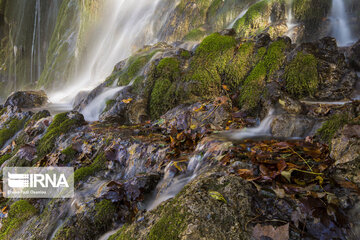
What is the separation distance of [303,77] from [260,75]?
756 millimetres

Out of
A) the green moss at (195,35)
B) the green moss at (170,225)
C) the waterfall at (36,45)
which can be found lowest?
the green moss at (170,225)

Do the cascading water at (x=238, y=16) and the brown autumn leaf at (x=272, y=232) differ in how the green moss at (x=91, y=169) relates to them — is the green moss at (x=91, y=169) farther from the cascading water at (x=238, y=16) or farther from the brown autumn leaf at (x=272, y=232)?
the cascading water at (x=238, y=16)

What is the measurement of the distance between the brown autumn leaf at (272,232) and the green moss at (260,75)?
117 inches

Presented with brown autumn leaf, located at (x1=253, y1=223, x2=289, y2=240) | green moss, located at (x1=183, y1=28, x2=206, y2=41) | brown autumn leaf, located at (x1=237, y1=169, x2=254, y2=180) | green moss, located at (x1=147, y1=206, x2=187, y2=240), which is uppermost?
green moss, located at (x1=183, y1=28, x2=206, y2=41)

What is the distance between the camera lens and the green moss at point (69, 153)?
12.6 ft

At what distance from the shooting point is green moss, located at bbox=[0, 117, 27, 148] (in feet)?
21.0

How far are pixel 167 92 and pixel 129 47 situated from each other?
9274mm

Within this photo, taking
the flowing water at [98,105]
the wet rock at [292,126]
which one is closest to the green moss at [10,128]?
the flowing water at [98,105]

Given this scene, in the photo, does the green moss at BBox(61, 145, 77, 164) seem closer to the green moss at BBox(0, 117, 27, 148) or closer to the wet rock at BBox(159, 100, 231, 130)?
the wet rock at BBox(159, 100, 231, 130)

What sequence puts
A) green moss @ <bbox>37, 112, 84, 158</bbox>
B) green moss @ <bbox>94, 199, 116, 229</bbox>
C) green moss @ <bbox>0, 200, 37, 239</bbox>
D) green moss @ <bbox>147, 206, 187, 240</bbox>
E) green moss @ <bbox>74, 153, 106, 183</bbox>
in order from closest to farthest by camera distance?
green moss @ <bbox>147, 206, 187, 240</bbox>, green moss @ <bbox>94, 199, 116, 229</bbox>, green moss @ <bbox>0, 200, 37, 239</bbox>, green moss @ <bbox>74, 153, 106, 183</bbox>, green moss @ <bbox>37, 112, 84, 158</bbox>

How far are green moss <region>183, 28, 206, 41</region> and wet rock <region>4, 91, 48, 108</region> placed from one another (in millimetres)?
7141

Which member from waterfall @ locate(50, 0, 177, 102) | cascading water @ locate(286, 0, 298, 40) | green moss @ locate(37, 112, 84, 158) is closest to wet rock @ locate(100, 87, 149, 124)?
green moss @ locate(37, 112, 84, 158)

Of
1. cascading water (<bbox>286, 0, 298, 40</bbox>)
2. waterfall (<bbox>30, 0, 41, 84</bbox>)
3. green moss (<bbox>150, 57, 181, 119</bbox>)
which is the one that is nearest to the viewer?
green moss (<bbox>150, 57, 181, 119</bbox>)

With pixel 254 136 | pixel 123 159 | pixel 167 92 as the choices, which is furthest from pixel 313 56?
pixel 123 159
